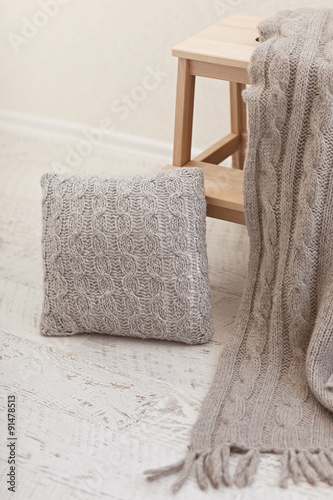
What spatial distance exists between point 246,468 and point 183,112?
2.55 feet

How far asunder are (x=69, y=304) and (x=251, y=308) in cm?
38

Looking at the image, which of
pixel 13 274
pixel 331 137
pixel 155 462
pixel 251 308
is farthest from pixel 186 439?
pixel 13 274

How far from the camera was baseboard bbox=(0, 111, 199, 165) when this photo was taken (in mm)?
2311

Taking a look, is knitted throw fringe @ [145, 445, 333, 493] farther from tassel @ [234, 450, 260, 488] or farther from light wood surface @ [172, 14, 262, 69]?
light wood surface @ [172, 14, 262, 69]

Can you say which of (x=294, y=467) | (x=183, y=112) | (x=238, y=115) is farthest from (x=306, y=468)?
(x=238, y=115)

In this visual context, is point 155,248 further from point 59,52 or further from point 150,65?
point 59,52

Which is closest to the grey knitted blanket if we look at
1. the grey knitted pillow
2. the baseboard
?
the grey knitted pillow

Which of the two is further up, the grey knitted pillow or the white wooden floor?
the grey knitted pillow

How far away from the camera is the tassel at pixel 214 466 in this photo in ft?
3.39

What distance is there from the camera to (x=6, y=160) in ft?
7.48

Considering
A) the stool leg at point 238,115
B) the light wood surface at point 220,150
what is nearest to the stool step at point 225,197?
the light wood surface at point 220,150

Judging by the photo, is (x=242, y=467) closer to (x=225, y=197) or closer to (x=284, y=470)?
(x=284, y=470)

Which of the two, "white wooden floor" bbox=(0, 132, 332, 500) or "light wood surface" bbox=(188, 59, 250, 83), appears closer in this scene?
"white wooden floor" bbox=(0, 132, 332, 500)

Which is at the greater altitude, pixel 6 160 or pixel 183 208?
pixel 183 208
